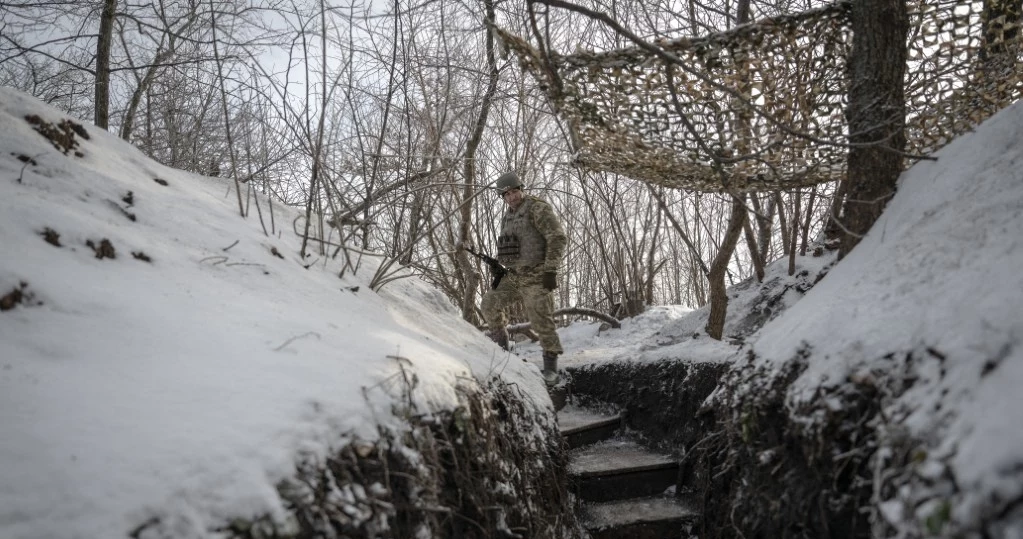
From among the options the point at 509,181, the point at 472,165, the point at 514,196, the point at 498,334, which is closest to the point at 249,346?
the point at 509,181

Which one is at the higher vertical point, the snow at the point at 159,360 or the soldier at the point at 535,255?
the soldier at the point at 535,255

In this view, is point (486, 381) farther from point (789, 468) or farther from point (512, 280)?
point (512, 280)

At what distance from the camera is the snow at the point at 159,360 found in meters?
1.35

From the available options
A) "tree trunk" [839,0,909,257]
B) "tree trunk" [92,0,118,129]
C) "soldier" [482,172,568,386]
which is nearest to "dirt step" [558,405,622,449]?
"soldier" [482,172,568,386]

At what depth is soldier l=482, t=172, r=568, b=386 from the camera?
17.8 feet

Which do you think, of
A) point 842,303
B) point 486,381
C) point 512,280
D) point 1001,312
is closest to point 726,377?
point 842,303

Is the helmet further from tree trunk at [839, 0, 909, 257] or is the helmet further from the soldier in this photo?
tree trunk at [839, 0, 909, 257]

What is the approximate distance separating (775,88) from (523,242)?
2.82 meters

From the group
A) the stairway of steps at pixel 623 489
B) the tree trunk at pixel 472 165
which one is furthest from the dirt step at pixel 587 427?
the tree trunk at pixel 472 165

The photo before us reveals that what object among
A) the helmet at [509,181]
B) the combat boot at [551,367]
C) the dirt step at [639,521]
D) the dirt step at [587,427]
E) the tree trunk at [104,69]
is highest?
the tree trunk at [104,69]

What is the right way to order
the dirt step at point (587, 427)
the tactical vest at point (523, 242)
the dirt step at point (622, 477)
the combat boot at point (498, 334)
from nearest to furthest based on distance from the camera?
1. the dirt step at point (622, 477)
2. the dirt step at point (587, 427)
3. the tactical vest at point (523, 242)
4. the combat boot at point (498, 334)

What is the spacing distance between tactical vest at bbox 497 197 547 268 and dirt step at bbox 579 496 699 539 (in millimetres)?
2418

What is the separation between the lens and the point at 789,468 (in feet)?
6.79

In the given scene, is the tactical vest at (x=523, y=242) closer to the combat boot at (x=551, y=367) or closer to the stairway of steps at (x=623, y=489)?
the combat boot at (x=551, y=367)
